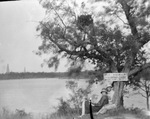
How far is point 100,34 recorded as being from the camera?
79.0 inches

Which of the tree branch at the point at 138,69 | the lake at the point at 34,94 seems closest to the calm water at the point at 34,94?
the lake at the point at 34,94

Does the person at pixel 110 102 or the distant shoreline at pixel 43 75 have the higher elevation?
the distant shoreline at pixel 43 75

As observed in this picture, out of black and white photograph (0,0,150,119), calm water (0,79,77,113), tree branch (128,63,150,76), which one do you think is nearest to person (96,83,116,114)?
black and white photograph (0,0,150,119)

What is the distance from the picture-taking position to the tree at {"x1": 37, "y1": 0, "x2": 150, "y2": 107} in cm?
194

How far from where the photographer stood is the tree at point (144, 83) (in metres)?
1.92

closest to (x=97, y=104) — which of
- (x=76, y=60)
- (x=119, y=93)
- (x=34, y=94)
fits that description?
(x=119, y=93)

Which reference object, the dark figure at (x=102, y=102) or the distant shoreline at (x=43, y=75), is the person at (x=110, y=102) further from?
the distant shoreline at (x=43, y=75)

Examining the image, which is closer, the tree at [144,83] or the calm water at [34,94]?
the tree at [144,83]

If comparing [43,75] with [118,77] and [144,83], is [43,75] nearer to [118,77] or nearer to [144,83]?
[118,77]

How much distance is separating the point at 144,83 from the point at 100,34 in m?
0.44

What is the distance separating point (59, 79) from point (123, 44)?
494 millimetres

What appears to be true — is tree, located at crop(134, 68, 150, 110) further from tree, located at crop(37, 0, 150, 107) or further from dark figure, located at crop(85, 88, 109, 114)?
dark figure, located at crop(85, 88, 109, 114)

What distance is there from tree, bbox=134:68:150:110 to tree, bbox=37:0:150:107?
0.04 m

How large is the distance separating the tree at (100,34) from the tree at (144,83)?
4cm
